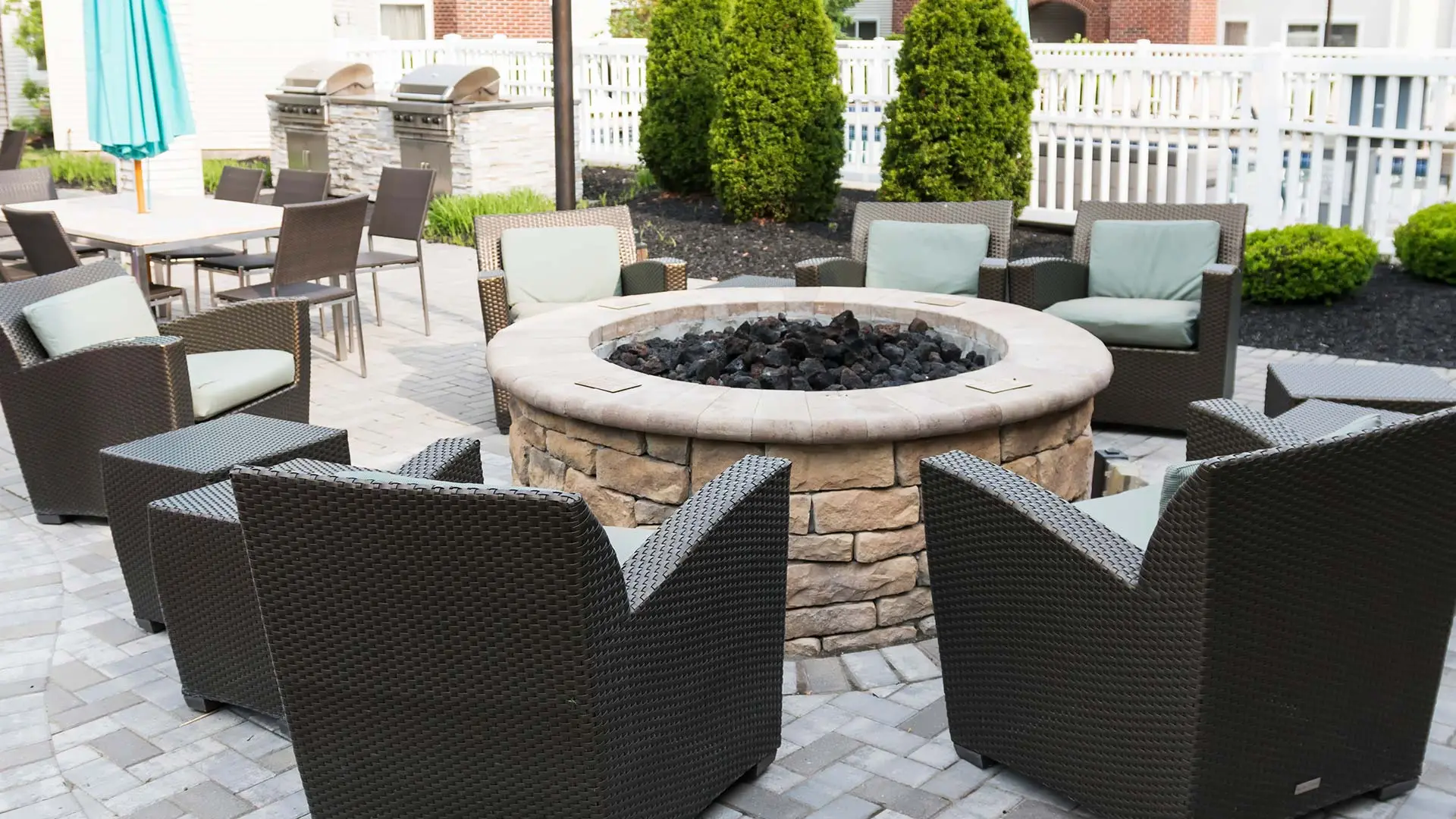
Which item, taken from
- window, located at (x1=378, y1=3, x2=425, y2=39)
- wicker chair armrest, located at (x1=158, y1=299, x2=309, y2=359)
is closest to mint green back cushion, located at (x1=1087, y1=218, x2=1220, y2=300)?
wicker chair armrest, located at (x1=158, y1=299, x2=309, y2=359)

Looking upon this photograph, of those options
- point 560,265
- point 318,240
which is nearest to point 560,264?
point 560,265

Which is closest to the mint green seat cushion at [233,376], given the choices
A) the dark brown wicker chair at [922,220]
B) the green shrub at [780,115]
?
the dark brown wicker chair at [922,220]

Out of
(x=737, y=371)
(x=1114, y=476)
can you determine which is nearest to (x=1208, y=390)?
(x=1114, y=476)

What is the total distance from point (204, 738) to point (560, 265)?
3388mm

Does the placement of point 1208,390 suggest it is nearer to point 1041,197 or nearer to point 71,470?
point 71,470

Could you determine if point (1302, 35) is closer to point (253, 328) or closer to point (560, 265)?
point (560, 265)

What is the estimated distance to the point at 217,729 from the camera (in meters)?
3.45

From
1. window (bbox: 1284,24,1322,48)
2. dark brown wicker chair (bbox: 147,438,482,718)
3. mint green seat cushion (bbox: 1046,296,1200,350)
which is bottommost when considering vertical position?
dark brown wicker chair (bbox: 147,438,482,718)

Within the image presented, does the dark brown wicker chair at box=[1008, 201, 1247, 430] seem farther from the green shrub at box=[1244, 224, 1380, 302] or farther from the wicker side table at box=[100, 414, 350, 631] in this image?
the wicker side table at box=[100, 414, 350, 631]

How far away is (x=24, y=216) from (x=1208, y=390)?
18.2ft

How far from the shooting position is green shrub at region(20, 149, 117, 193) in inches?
612

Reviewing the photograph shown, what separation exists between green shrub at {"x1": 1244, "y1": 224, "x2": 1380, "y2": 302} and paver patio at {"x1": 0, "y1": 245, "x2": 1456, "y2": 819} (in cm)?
461

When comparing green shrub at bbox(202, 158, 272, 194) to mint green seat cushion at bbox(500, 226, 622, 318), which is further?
green shrub at bbox(202, 158, 272, 194)

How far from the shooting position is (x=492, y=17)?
2164 cm
